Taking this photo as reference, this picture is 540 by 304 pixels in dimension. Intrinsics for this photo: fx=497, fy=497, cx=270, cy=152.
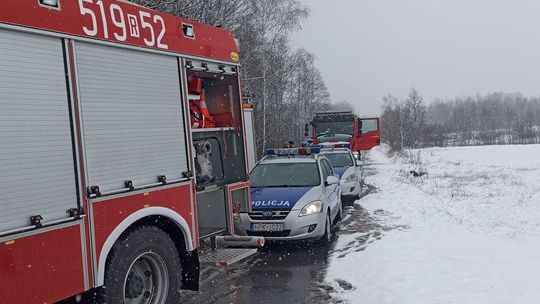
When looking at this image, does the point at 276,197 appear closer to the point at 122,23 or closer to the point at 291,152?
the point at 291,152

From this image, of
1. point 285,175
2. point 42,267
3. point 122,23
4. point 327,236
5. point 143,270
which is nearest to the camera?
point 42,267

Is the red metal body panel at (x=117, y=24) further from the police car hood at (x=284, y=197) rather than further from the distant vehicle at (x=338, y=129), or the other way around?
the distant vehicle at (x=338, y=129)

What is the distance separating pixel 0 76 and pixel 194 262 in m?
2.74

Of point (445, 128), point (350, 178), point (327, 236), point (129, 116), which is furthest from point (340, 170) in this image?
point (445, 128)

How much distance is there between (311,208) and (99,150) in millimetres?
5272

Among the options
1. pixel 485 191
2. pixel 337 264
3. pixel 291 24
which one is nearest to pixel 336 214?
pixel 337 264

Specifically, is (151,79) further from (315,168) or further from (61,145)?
A: (315,168)

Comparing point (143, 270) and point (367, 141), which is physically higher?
point (367, 141)

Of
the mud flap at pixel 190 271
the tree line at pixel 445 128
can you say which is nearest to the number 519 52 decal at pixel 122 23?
the mud flap at pixel 190 271

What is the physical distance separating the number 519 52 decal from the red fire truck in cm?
1

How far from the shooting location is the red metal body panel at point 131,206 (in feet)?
12.5

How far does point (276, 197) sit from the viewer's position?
344 inches

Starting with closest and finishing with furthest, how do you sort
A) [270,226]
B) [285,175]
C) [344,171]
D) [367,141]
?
[270,226] < [285,175] < [344,171] < [367,141]

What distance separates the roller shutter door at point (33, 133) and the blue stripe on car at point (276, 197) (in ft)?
17.0
